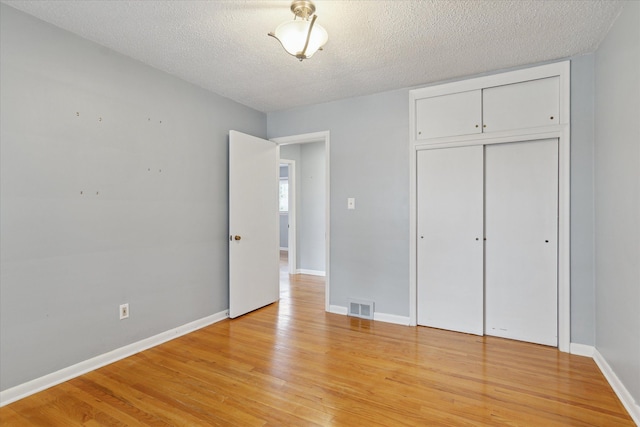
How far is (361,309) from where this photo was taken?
3.45 metres

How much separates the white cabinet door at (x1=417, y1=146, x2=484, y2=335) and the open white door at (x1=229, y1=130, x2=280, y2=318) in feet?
5.80

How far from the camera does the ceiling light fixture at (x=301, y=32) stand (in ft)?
5.94

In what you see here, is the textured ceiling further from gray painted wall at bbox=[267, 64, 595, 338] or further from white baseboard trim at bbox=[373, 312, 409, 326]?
white baseboard trim at bbox=[373, 312, 409, 326]

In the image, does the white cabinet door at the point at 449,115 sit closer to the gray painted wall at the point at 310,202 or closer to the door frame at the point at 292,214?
the gray painted wall at the point at 310,202

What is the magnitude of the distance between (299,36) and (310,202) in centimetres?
416

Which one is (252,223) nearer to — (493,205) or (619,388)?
(493,205)

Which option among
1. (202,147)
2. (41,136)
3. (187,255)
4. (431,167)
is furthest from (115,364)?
(431,167)

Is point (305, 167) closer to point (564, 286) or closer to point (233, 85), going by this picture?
point (233, 85)

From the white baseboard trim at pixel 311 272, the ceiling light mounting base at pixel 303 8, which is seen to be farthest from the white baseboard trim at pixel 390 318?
the ceiling light mounting base at pixel 303 8

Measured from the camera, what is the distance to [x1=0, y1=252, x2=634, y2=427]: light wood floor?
179cm

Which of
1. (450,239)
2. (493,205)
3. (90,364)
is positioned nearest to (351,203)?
(450,239)

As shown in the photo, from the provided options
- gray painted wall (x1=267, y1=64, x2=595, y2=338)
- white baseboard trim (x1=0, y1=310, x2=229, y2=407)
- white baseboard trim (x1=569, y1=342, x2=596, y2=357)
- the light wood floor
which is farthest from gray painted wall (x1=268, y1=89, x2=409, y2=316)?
white baseboard trim (x1=0, y1=310, x2=229, y2=407)

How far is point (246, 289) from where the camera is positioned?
357cm

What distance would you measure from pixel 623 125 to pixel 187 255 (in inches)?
135
